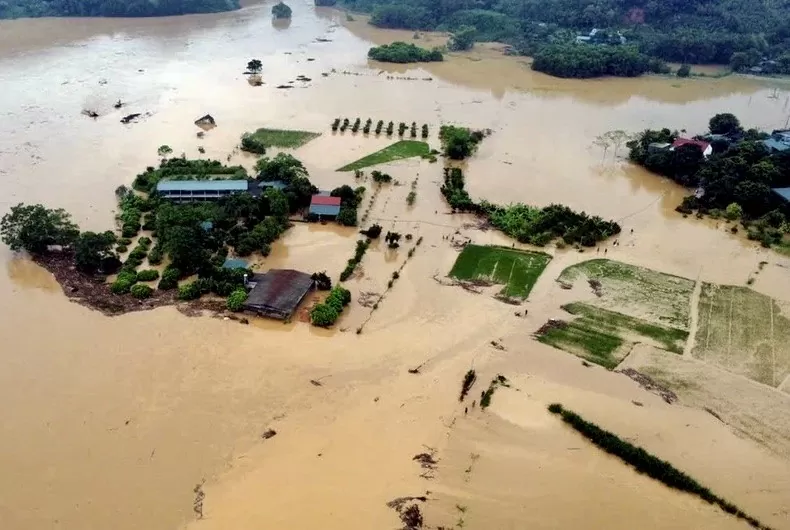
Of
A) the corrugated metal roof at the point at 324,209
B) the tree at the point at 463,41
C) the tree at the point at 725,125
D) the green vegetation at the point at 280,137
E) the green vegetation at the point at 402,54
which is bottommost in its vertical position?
the corrugated metal roof at the point at 324,209

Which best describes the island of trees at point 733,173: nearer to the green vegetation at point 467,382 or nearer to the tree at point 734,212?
the tree at point 734,212

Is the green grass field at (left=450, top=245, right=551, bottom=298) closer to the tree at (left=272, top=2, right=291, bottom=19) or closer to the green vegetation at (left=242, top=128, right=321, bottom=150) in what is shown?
the green vegetation at (left=242, top=128, right=321, bottom=150)

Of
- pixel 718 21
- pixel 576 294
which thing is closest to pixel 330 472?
pixel 576 294

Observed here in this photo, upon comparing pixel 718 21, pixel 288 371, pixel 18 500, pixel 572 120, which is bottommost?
pixel 18 500

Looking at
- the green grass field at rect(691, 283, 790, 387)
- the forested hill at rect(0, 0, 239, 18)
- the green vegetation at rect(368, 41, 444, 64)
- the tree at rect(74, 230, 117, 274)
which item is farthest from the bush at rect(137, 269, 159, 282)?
the forested hill at rect(0, 0, 239, 18)

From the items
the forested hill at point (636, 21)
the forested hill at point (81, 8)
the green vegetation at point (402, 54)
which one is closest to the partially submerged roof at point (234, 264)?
the green vegetation at point (402, 54)

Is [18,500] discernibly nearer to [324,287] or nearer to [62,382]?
[62,382]
